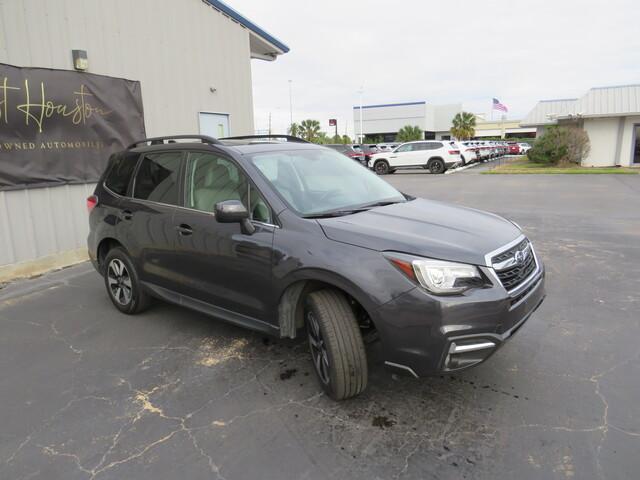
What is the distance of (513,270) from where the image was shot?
2859 mm

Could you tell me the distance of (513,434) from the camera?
263cm

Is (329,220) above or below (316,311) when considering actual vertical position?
above

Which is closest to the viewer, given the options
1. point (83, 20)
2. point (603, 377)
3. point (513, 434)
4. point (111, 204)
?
point (513, 434)

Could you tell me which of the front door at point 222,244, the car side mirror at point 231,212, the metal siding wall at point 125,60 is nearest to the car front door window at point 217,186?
the front door at point 222,244

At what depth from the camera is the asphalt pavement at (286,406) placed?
2.45m

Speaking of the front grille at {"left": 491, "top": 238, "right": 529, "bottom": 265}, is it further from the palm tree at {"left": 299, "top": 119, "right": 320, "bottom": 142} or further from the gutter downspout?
the palm tree at {"left": 299, "top": 119, "right": 320, "bottom": 142}

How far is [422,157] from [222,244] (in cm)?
2132

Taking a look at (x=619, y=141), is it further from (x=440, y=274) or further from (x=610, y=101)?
(x=440, y=274)

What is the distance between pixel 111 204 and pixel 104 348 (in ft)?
4.81

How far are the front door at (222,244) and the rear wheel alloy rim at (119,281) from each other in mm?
994

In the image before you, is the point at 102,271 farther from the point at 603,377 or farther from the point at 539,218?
the point at 539,218

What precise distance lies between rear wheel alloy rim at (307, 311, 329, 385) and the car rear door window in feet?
5.39

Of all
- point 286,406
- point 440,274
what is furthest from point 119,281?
point 440,274

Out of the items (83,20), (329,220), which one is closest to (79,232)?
(83,20)
